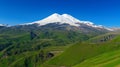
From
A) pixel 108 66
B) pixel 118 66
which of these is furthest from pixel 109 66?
pixel 118 66

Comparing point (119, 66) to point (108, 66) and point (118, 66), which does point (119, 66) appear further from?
point (108, 66)

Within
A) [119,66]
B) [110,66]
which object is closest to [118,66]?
[119,66]

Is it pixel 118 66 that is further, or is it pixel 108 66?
pixel 108 66

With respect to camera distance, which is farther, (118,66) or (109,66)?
(109,66)

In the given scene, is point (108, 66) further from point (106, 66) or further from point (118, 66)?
point (118, 66)

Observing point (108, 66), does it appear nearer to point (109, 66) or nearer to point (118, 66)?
point (109, 66)

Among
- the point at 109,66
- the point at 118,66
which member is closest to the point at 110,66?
the point at 109,66

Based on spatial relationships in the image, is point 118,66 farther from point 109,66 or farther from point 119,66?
point 109,66
